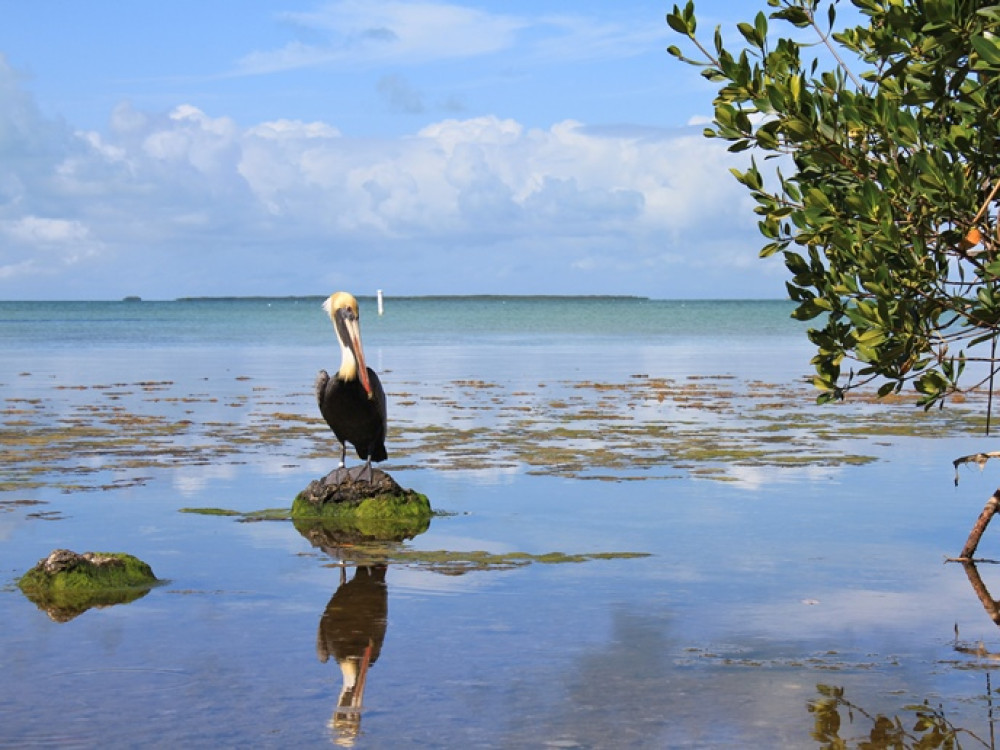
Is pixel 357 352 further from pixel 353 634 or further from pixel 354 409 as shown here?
pixel 353 634

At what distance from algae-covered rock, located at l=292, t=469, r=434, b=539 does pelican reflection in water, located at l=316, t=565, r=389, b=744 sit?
89.6 inches

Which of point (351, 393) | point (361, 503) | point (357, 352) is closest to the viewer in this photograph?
point (361, 503)

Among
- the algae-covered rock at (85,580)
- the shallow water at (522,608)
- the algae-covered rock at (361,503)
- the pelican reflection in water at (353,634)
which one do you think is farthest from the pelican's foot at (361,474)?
the algae-covered rock at (85,580)

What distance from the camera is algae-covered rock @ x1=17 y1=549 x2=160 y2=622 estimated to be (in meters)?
10.3

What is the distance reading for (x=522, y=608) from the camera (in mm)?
10109

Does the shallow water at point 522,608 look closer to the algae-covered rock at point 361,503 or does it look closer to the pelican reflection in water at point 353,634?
the pelican reflection in water at point 353,634

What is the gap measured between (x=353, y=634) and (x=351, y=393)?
5454 mm

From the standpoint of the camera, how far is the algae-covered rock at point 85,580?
10.3 m

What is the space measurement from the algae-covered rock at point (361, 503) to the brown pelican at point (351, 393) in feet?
0.50

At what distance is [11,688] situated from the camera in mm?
7934

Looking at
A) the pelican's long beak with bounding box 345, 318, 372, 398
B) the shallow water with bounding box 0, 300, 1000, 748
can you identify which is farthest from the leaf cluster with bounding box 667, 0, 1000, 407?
the pelican's long beak with bounding box 345, 318, 372, 398

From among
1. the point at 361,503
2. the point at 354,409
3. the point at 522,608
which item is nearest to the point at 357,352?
the point at 354,409

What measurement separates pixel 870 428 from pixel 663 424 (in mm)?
3674

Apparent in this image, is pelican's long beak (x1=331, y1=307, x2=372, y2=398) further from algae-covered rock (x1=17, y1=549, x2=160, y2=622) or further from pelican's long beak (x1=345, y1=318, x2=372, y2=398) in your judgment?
algae-covered rock (x1=17, y1=549, x2=160, y2=622)
